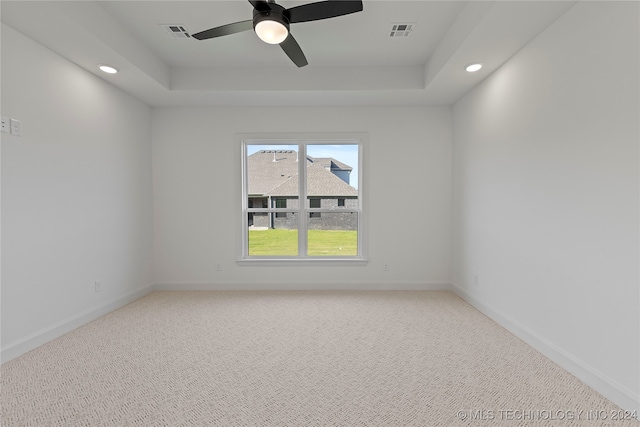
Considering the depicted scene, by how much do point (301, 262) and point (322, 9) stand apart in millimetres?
3112

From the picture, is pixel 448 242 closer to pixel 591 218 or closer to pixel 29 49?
pixel 591 218

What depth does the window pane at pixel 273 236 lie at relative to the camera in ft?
14.4

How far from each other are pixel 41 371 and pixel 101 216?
1.63 m

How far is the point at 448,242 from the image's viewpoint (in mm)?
4184

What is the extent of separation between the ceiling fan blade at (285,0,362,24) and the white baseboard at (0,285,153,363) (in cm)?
332

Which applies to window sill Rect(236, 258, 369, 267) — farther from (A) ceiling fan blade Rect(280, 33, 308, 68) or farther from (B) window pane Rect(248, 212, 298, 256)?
(A) ceiling fan blade Rect(280, 33, 308, 68)

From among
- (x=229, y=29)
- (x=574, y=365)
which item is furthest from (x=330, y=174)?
(x=574, y=365)

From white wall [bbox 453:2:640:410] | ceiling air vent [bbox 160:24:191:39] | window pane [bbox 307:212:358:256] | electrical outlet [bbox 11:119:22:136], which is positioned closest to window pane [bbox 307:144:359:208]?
window pane [bbox 307:212:358:256]

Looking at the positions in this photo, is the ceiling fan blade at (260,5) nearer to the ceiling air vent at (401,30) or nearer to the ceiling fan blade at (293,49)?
the ceiling fan blade at (293,49)

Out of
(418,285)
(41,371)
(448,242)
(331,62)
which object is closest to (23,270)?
(41,371)

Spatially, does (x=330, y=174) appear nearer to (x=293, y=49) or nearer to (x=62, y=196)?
(x=293, y=49)

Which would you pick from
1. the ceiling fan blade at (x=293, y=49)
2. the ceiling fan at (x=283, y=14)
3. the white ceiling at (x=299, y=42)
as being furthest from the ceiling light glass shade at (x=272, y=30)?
the white ceiling at (x=299, y=42)

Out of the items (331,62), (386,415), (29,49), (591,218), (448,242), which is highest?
(331,62)

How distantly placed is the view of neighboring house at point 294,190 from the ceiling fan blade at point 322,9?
2.37m
